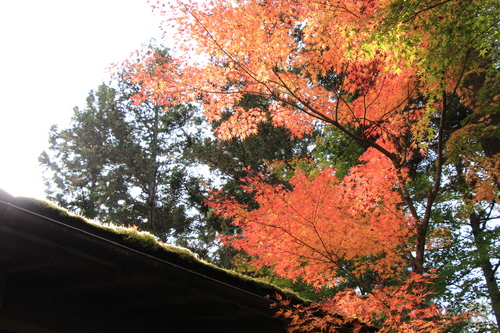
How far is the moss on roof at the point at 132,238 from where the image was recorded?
2.33 metres

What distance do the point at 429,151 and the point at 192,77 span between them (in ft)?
40.2

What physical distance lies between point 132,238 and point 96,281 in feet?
1.59

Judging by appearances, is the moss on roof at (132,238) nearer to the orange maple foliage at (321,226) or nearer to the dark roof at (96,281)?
the dark roof at (96,281)

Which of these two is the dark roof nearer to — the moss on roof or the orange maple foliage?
the moss on roof

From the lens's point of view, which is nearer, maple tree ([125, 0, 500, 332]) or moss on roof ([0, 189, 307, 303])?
moss on roof ([0, 189, 307, 303])

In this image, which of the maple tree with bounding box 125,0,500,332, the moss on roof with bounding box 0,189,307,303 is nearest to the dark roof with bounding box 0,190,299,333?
the moss on roof with bounding box 0,189,307,303

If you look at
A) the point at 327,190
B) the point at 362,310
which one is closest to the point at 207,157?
the point at 327,190

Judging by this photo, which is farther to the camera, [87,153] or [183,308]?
[87,153]

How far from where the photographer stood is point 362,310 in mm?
5727

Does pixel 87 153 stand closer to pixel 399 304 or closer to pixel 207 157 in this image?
pixel 207 157

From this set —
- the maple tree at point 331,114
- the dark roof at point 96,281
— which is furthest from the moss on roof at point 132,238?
the maple tree at point 331,114

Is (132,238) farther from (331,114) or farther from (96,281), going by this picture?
(331,114)

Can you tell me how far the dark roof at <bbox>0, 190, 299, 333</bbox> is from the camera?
7.61 feet

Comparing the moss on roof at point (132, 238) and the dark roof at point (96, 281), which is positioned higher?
the moss on roof at point (132, 238)
